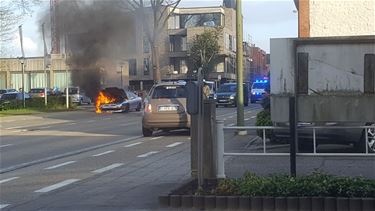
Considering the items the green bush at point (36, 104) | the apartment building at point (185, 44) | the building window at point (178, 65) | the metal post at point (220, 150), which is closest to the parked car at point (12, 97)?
the green bush at point (36, 104)

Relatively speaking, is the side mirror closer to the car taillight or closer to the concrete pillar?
the concrete pillar

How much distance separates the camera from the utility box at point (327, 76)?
8359 millimetres

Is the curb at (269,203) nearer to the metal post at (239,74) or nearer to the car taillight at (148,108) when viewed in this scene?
the metal post at (239,74)

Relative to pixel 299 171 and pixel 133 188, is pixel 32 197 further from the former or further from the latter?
pixel 299 171

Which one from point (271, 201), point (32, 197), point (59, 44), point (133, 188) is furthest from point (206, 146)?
point (59, 44)

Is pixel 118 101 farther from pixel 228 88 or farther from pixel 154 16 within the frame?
pixel 228 88

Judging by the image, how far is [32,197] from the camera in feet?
29.1

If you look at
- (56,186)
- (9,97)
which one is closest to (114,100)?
(9,97)

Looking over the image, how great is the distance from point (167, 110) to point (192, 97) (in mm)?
10444

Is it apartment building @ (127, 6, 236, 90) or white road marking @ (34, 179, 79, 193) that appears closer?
white road marking @ (34, 179, 79, 193)

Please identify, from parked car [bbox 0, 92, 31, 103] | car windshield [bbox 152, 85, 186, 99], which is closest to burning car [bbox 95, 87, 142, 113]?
parked car [bbox 0, 92, 31, 103]

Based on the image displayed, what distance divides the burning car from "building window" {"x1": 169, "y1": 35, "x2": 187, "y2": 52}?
41.3 metres

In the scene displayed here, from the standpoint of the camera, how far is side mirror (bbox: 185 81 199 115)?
8250 mm

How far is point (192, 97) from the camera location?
8.36 m
